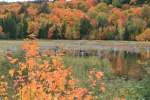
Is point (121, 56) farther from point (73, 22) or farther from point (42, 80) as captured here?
point (73, 22)

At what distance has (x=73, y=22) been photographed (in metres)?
83.6

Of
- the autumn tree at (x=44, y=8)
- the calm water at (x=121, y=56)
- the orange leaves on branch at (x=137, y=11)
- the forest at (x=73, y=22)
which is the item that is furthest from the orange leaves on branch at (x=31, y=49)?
the orange leaves on branch at (x=137, y=11)

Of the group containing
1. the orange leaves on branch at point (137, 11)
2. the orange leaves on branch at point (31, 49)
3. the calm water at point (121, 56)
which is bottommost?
the calm water at point (121, 56)

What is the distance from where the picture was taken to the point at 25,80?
848cm

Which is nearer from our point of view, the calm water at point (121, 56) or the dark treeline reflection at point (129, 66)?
the dark treeline reflection at point (129, 66)

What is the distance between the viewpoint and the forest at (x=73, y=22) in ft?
256

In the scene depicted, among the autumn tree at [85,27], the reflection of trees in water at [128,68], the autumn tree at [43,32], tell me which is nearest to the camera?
the reflection of trees in water at [128,68]

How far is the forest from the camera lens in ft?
256

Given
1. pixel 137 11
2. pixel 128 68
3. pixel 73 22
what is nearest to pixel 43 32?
pixel 73 22

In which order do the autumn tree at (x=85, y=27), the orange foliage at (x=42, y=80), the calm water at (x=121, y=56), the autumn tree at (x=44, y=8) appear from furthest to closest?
1. the autumn tree at (x=44, y=8)
2. the autumn tree at (x=85, y=27)
3. the calm water at (x=121, y=56)
4. the orange foliage at (x=42, y=80)

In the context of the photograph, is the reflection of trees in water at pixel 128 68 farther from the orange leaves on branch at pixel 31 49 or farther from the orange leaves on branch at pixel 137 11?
the orange leaves on branch at pixel 137 11

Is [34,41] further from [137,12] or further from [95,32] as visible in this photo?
[137,12]

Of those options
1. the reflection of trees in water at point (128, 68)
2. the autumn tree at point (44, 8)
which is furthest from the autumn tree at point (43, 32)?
the reflection of trees in water at point (128, 68)

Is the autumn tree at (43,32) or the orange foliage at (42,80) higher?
the orange foliage at (42,80)
